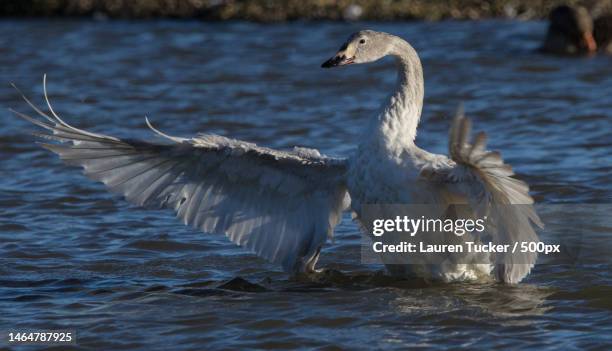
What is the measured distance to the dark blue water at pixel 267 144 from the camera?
6.91 m

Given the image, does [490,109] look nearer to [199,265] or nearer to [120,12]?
[199,265]

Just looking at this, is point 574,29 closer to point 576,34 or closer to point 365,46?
point 576,34

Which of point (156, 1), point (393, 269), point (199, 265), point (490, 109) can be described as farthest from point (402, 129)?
point (156, 1)

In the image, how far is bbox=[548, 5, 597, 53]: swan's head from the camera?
1596cm

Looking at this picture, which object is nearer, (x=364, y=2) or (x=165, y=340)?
(x=165, y=340)

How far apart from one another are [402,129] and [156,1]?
14842 mm

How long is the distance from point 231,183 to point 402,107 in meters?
1.29

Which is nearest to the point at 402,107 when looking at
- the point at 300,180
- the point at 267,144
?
the point at 300,180

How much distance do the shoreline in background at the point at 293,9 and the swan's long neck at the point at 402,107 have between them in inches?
419

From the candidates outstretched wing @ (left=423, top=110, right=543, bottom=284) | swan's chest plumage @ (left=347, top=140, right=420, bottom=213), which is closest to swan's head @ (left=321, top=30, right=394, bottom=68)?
swan's chest plumage @ (left=347, top=140, right=420, bottom=213)

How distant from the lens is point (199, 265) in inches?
332

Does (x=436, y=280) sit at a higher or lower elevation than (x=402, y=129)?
lower

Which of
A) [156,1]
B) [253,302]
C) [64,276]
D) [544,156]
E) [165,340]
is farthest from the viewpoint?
[156,1]

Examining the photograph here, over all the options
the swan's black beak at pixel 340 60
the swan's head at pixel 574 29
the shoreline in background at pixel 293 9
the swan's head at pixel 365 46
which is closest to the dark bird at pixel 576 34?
the swan's head at pixel 574 29
